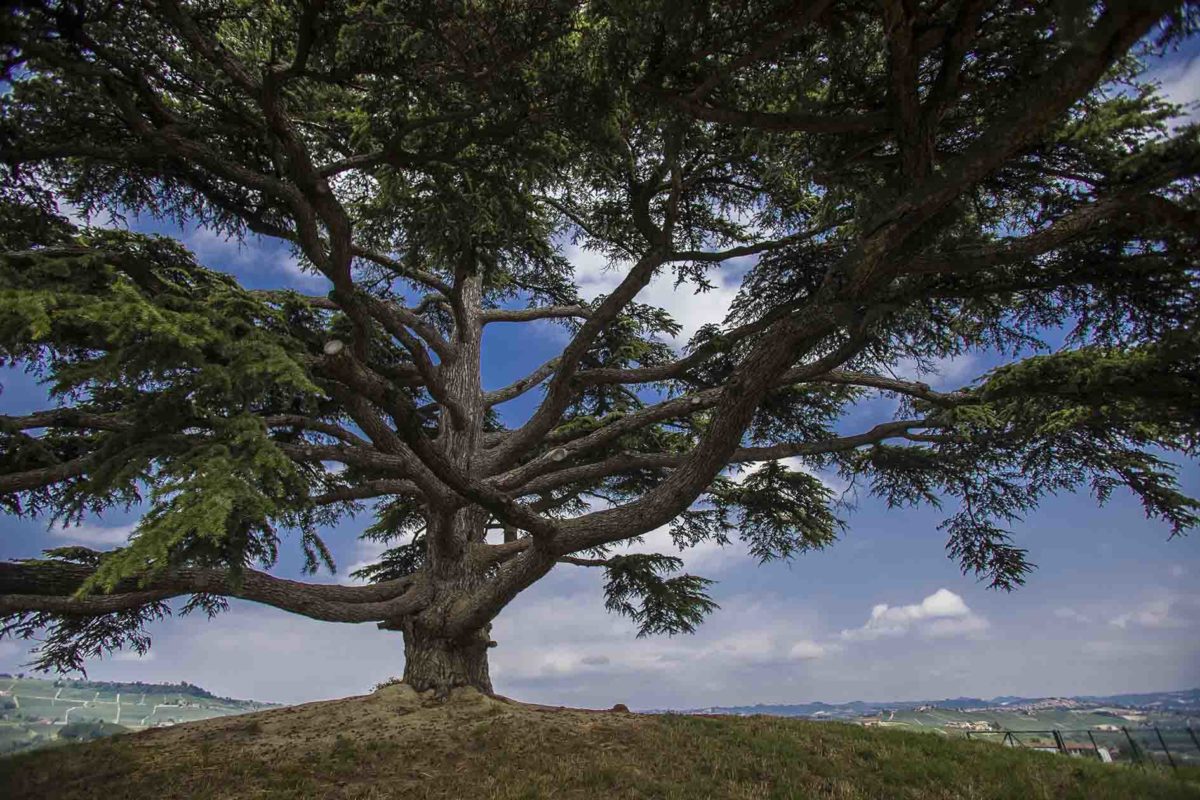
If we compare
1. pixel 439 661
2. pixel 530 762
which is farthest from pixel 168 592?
pixel 530 762

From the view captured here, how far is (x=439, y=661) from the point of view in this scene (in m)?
10.3

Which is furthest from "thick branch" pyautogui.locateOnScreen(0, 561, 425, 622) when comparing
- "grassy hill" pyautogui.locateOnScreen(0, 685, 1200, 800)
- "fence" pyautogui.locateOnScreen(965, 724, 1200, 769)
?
"fence" pyautogui.locateOnScreen(965, 724, 1200, 769)

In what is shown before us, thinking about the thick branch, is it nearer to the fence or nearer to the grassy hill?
the grassy hill

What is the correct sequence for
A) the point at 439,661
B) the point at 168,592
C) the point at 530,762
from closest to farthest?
the point at 530,762, the point at 168,592, the point at 439,661

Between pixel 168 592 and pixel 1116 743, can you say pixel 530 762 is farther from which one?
pixel 1116 743

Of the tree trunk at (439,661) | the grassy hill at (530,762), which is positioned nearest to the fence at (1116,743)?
the grassy hill at (530,762)

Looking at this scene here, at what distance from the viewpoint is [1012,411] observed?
28.3ft

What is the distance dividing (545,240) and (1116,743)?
473 inches

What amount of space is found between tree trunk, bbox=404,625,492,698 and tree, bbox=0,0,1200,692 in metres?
Answer: 0.04

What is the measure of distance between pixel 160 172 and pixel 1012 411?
1059 centimetres

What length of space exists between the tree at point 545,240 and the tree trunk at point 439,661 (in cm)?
4

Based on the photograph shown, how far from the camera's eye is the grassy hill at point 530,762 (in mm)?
7094

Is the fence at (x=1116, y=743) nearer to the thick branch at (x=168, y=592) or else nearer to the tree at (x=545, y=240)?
the tree at (x=545, y=240)

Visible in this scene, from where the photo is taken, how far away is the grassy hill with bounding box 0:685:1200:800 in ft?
23.3
